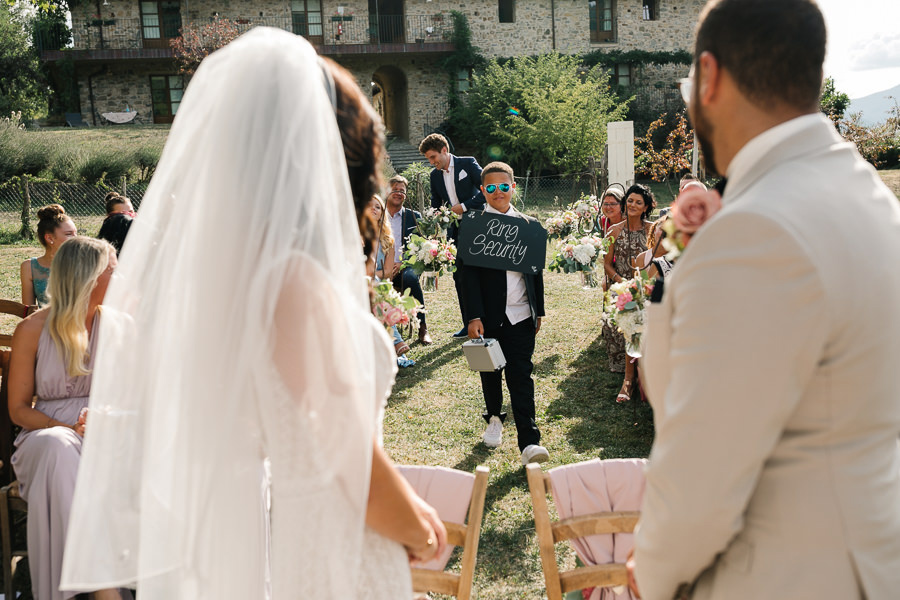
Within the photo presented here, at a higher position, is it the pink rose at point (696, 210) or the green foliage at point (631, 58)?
the green foliage at point (631, 58)

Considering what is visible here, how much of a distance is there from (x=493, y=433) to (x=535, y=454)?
80cm

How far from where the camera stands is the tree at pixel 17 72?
115 feet

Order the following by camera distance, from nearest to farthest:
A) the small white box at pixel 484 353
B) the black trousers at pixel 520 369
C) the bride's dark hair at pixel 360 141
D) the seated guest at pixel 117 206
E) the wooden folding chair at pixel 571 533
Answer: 1. the bride's dark hair at pixel 360 141
2. the wooden folding chair at pixel 571 533
3. the small white box at pixel 484 353
4. the black trousers at pixel 520 369
5. the seated guest at pixel 117 206

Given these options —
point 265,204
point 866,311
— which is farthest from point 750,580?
point 265,204

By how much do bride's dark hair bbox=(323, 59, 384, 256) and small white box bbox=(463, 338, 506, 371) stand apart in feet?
10.8

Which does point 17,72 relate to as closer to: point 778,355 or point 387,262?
point 387,262

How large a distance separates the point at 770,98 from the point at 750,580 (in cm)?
94

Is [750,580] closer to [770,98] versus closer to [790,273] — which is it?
[790,273]

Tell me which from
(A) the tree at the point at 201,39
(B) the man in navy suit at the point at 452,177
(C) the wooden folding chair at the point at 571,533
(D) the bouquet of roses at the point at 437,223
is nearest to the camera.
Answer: (C) the wooden folding chair at the point at 571,533

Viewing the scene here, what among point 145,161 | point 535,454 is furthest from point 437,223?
point 145,161

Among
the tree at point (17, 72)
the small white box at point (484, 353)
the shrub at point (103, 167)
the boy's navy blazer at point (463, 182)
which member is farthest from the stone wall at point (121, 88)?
the small white box at point (484, 353)

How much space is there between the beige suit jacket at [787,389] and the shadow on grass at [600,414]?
15.2 ft

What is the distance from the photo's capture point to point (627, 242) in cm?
805

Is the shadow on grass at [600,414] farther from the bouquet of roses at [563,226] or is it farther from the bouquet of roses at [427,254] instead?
the bouquet of roses at [563,226]
